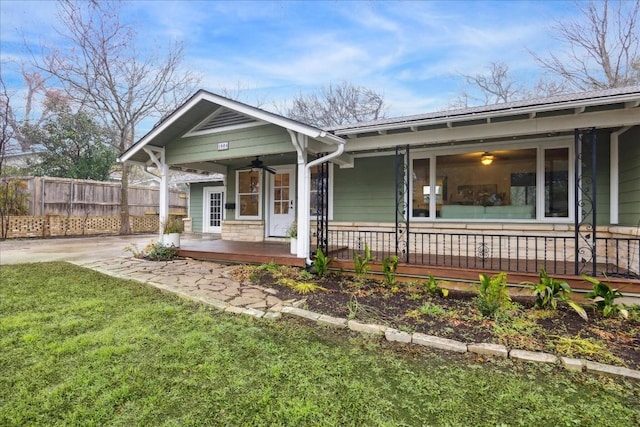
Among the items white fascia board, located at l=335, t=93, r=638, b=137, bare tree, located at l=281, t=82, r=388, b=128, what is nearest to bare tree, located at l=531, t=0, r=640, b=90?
bare tree, located at l=281, t=82, r=388, b=128

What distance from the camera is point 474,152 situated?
6438 mm

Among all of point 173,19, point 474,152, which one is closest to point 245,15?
point 173,19

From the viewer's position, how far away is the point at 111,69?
13.6 m

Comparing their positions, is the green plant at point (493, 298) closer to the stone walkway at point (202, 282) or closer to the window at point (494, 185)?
the stone walkway at point (202, 282)

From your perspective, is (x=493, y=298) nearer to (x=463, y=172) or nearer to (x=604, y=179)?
(x=463, y=172)

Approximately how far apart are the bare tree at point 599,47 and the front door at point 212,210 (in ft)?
49.4

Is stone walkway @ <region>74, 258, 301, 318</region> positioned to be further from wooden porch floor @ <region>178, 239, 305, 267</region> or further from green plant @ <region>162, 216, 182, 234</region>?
green plant @ <region>162, 216, 182, 234</region>

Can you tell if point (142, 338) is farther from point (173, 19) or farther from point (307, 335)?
point (173, 19)

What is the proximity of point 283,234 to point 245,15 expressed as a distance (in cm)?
642

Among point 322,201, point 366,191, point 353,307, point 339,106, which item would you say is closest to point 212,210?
point 366,191

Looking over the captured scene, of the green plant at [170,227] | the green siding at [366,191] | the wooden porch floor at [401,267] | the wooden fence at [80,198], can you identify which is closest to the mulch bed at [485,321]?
the wooden porch floor at [401,267]

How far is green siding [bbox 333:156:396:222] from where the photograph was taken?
7.16 meters

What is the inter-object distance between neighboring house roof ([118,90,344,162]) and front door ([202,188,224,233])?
20.2 ft

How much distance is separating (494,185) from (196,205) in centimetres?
1203
